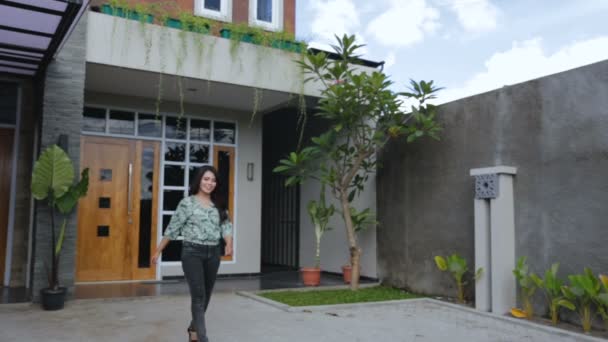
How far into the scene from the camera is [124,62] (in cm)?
607

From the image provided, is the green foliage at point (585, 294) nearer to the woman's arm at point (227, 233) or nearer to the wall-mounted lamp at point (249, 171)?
the woman's arm at point (227, 233)

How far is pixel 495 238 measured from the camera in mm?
5480

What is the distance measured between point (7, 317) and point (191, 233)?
8.04ft

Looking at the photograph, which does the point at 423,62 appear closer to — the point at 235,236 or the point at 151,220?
the point at 235,236

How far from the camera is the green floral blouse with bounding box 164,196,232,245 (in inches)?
150

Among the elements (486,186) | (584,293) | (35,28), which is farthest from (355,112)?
(35,28)

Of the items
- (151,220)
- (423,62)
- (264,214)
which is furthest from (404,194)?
(264,214)

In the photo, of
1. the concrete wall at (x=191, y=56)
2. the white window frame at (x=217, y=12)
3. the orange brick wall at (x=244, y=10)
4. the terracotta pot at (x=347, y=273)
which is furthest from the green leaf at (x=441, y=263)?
the white window frame at (x=217, y=12)

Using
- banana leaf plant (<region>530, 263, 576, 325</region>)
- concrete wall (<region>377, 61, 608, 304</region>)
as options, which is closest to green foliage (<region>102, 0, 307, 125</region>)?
concrete wall (<region>377, 61, 608, 304</region>)

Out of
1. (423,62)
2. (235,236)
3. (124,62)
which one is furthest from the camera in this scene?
(235,236)

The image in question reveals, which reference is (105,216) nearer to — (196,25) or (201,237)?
(196,25)

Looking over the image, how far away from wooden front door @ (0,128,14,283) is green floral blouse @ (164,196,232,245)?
4238mm

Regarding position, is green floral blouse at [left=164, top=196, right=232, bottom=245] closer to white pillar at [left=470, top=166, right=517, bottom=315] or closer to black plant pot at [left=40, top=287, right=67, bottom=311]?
black plant pot at [left=40, top=287, right=67, bottom=311]

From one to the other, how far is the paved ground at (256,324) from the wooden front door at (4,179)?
1.76m
